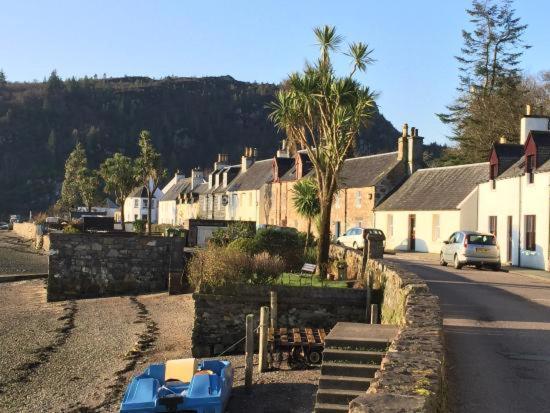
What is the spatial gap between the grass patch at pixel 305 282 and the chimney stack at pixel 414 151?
87.4 ft

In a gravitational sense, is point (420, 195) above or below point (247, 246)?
above

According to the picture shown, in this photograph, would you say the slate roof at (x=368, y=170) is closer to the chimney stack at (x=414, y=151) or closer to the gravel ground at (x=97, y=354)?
the chimney stack at (x=414, y=151)

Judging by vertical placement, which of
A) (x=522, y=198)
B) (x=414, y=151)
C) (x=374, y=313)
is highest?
(x=414, y=151)

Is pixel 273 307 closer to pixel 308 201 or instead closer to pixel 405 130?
pixel 308 201

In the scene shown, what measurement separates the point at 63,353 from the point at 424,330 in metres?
14.4

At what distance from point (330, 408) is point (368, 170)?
3901 cm

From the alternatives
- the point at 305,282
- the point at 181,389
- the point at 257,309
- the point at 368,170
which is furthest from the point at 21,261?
the point at 181,389

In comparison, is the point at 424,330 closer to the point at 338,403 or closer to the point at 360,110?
the point at 338,403

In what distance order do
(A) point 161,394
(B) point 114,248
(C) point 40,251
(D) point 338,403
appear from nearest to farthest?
(D) point 338,403, (A) point 161,394, (B) point 114,248, (C) point 40,251

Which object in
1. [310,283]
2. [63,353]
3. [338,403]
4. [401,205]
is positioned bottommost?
[63,353]

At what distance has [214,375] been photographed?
12.4m

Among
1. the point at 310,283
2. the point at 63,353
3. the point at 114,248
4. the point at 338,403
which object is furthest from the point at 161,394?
the point at 114,248

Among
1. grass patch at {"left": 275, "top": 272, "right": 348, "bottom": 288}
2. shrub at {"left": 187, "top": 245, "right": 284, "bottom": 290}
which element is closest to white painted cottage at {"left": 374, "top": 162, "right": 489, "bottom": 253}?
shrub at {"left": 187, "top": 245, "right": 284, "bottom": 290}

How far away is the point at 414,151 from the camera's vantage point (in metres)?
45.6
